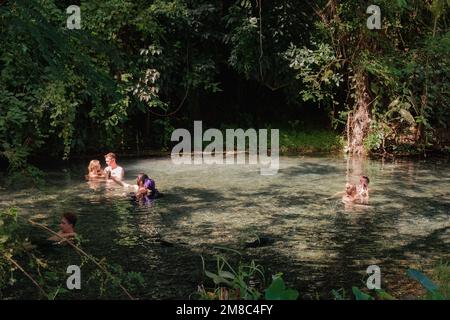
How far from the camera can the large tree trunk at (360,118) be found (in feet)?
59.7

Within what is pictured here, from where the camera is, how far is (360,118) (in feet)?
60.4

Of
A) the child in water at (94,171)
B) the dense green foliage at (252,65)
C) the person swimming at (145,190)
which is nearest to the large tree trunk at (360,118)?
the dense green foliage at (252,65)

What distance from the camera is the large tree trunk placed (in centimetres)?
1819

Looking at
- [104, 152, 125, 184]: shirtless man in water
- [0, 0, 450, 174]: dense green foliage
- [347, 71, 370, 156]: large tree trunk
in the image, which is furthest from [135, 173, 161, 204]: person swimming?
[347, 71, 370, 156]: large tree trunk

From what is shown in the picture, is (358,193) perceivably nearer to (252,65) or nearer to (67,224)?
(67,224)

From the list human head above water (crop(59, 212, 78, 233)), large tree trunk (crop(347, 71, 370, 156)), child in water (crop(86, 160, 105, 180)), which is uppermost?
large tree trunk (crop(347, 71, 370, 156))

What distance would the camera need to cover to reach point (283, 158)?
1750cm

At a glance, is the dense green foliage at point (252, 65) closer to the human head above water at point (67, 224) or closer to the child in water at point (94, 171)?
the child in water at point (94, 171)

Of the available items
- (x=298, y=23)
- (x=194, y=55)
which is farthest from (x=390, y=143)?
(x=194, y=55)

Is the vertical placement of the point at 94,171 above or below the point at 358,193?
above

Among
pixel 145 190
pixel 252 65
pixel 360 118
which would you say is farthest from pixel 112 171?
pixel 360 118

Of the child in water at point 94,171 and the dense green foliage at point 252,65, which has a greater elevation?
the dense green foliage at point 252,65

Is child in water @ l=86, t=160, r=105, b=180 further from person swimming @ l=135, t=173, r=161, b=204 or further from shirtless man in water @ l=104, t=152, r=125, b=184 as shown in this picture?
person swimming @ l=135, t=173, r=161, b=204

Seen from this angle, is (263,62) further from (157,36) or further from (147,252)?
(147,252)
